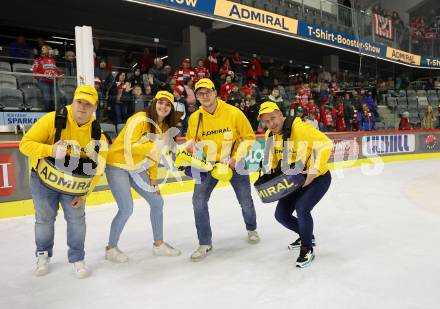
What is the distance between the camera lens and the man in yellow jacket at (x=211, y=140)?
10.5 ft

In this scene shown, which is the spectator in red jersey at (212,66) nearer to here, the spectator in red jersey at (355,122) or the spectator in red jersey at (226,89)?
the spectator in red jersey at (226,89)

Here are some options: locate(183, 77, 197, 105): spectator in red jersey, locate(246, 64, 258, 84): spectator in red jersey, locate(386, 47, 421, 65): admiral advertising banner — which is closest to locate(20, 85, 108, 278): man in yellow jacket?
locate(183, 77, 197, 105): spectator in red jersey

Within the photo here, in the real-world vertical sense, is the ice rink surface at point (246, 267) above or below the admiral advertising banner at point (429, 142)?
below

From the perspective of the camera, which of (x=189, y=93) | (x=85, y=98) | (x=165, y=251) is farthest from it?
(x=189, y=93)

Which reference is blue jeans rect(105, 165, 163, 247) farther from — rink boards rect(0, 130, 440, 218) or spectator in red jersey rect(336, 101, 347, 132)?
spectator in red jersey rect(336, 101, 347, 132)

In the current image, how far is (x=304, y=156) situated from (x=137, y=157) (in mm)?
1304

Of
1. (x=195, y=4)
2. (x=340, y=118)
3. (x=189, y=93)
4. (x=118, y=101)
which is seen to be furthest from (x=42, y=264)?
(x=340, y=118)

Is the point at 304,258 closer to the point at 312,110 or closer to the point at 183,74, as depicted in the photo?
the point at 183,74

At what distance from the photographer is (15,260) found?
3.26 m

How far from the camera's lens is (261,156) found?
7.74 metres

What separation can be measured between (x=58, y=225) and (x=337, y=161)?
6.87 metres

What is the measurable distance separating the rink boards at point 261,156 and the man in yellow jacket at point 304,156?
3484mm

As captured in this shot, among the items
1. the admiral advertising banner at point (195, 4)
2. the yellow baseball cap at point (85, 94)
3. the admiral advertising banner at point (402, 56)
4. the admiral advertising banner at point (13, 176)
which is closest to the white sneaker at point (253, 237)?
the yellow baseball cap at point (85, 94)

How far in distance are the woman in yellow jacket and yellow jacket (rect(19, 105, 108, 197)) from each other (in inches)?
9.7
